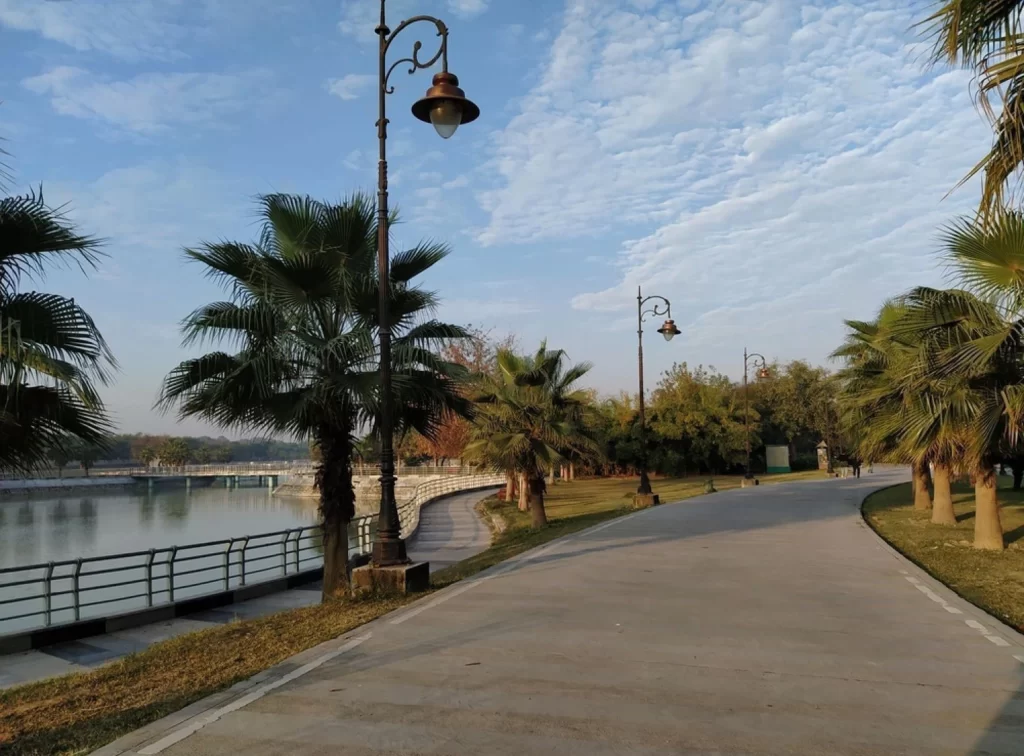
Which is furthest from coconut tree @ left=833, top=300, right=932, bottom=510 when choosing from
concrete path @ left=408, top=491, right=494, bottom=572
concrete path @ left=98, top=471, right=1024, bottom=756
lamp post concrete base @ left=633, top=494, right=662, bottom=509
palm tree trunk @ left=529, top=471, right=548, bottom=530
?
concrete path @ left=408, top=491, right=494, bottom=572

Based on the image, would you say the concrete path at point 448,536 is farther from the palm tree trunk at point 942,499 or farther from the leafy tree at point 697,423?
the leafy tree at point 697,423

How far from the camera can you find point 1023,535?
15633 millimetres

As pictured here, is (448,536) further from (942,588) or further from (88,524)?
(88,524)

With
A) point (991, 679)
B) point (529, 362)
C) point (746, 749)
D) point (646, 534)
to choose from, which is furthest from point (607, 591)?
point (529, 362)

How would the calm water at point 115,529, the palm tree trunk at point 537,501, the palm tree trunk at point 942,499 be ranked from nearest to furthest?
the palm tree trunk at point 942,499
the palm tree trunk at point 537,501
the calm water at point 115,529

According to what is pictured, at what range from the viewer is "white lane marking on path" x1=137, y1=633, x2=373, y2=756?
434 cm

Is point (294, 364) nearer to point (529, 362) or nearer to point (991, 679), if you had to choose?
point (991, 679)

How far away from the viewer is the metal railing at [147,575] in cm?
1095

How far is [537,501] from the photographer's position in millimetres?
22766

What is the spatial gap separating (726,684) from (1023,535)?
1352 centimetres

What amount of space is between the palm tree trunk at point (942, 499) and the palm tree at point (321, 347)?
1295 centimetres

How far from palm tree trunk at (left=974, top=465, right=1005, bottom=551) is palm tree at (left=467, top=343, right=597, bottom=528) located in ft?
35.9

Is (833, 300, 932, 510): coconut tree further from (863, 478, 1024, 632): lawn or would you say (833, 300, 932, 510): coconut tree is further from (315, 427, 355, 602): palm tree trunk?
(315, 427, 355, 602): palm tree trunk

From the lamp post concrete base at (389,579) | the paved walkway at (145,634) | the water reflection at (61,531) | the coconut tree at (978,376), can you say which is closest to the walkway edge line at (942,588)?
the coconut tree at (978,376)
